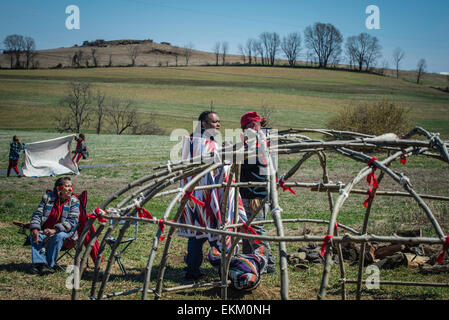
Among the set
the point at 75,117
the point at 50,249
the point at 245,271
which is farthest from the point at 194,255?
the point at 75,117

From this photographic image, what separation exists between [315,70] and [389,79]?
46.3 ft

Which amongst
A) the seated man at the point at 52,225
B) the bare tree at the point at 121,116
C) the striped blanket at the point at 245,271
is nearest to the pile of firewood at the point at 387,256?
the striped blanket at the point at 245,271

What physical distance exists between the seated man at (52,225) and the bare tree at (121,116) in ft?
125

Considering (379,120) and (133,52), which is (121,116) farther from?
(133,52)

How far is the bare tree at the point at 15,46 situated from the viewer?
77.8 metres

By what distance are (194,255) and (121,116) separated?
1690 inches

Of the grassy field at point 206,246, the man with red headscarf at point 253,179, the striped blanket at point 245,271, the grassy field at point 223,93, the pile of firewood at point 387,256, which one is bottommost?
the grassy field at point 206,246

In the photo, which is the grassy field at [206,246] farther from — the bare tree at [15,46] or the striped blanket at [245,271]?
the bare tree at [15,46]

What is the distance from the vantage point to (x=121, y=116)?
46.6 meters

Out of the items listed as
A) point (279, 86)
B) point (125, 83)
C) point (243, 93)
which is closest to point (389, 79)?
point (279, 86)

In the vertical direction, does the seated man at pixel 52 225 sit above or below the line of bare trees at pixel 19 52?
below

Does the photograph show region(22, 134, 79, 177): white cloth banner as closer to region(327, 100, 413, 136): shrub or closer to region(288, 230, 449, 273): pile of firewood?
region(288, 230, 449, 273): pile of firewood

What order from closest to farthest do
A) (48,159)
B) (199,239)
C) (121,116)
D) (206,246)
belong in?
(199,239), (206,246), (48,159), (121,116)
